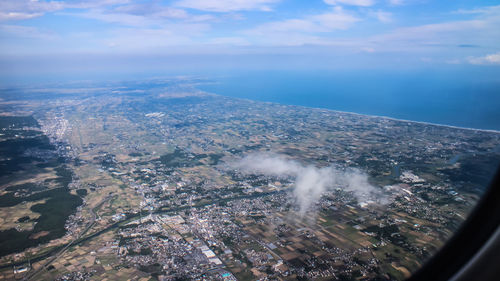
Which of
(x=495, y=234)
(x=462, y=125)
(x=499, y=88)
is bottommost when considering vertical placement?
(x=462, y=125)

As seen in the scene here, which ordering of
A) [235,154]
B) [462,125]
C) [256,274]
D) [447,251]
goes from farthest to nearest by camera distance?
1. [462,125]
2. [235,154]
3. [256,274]
4. [447,251]

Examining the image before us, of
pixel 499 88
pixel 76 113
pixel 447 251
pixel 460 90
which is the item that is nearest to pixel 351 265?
pixel 447 251

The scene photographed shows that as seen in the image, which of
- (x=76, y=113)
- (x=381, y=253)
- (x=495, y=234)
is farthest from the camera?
(x=76, y=113)

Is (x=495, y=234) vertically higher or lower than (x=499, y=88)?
higher

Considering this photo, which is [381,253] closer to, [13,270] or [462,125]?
[13,270]

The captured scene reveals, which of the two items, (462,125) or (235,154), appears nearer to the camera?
(235,154)

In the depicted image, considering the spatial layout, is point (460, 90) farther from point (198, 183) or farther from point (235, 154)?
point (198, 183)

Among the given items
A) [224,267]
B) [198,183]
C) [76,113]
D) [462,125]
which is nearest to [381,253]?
[224,267]
